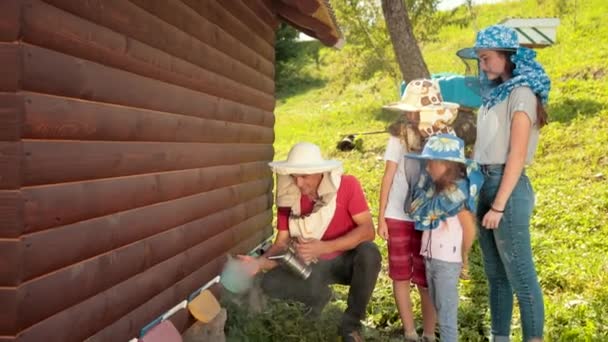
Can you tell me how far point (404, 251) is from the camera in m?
4.47

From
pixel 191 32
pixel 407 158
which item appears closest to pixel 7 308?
pixel 191 32

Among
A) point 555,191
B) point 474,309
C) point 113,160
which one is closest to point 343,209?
A: point 474,309

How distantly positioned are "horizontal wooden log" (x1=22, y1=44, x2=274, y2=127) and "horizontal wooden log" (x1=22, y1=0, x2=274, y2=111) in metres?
0.04

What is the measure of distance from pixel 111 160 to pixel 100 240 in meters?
0.40

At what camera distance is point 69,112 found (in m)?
2.72

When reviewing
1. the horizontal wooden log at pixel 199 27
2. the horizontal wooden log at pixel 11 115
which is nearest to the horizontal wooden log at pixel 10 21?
the horizontal wooden log at pixel 11 115

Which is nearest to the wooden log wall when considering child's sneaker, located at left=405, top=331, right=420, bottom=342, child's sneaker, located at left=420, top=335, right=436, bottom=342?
child's sneaker, located at left=405, top=331, right=420, bottom=342

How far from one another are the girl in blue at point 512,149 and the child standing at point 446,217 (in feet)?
0.42

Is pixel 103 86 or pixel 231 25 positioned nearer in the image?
pixel 103 86

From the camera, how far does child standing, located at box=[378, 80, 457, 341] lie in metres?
4.38

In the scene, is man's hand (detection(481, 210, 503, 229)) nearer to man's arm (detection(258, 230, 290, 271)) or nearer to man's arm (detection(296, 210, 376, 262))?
man's arm (detection(296, 210, 376, 262))

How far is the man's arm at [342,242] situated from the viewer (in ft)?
15.1

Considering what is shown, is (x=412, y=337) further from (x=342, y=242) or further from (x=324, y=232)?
(x=324, y=232)

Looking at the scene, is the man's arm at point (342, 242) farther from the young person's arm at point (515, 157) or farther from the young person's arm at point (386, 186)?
the young person's arm at point (515, 157)
